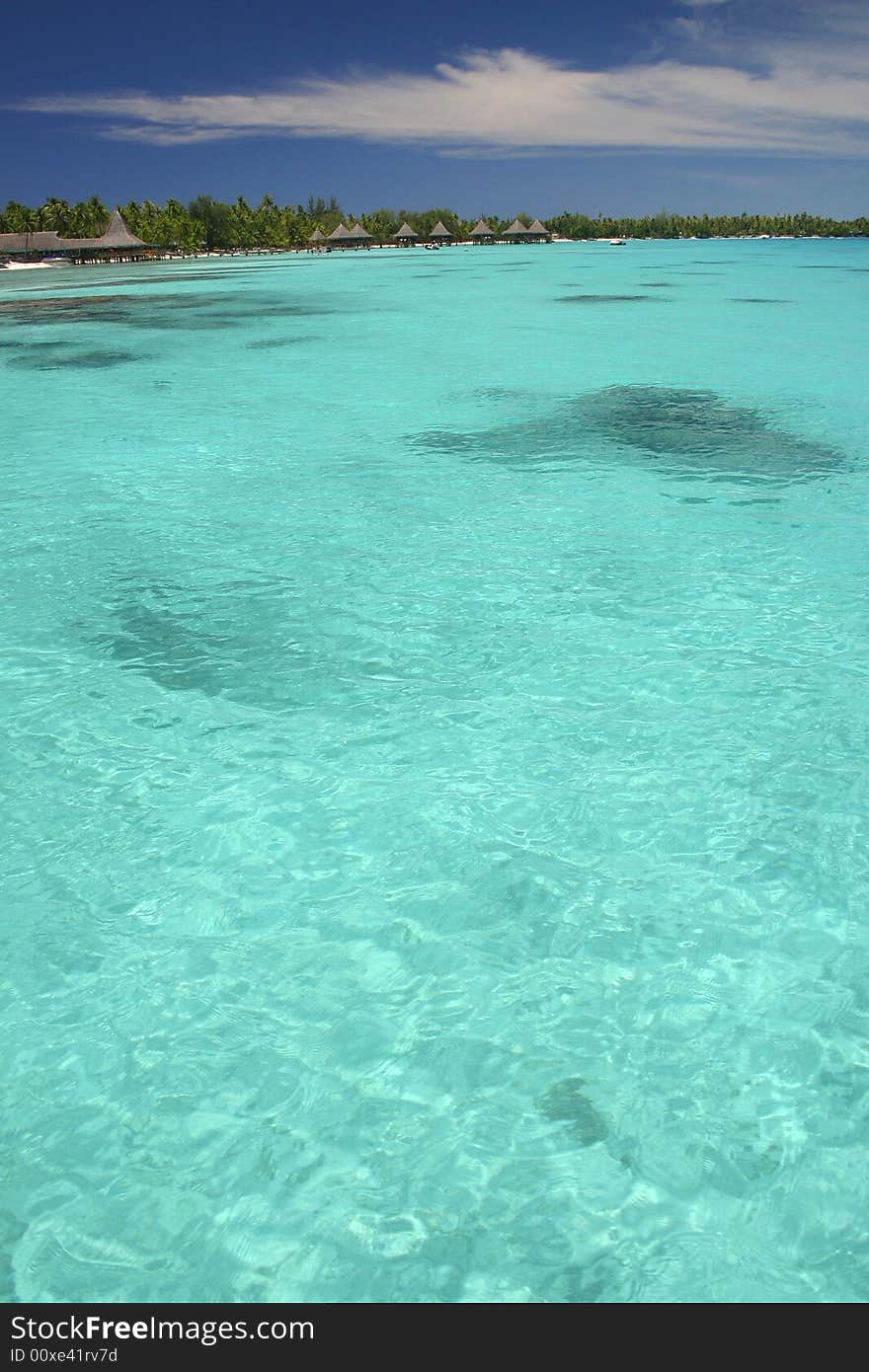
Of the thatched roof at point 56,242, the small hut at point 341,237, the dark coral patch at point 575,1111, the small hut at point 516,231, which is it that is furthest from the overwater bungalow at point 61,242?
the dark coral patch at point 575,1111

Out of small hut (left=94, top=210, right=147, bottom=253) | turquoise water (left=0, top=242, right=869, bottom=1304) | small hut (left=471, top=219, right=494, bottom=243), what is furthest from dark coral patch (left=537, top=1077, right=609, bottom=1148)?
small hut (left=471, top=219, right=494, bottom=243)

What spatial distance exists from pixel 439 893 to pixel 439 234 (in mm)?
145387

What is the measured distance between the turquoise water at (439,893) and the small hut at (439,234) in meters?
139

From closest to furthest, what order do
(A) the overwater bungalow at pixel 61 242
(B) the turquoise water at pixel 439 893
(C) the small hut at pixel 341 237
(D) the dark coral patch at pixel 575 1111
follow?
(B) the turquoise water at pixel 439 893 < (D) the dark coral patch at pixel 575 1111 < (A) the overwater bungalow at pixel 61 242 < (C) the small hut at pixel 341 237

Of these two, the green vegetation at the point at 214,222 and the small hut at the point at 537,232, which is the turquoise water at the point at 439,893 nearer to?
the green vegetation at the point at 214,222

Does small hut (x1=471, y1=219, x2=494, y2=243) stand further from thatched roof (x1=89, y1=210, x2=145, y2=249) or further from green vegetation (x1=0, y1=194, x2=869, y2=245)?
thatched roof (x1=89, y1=210, x2=145, y2=249)

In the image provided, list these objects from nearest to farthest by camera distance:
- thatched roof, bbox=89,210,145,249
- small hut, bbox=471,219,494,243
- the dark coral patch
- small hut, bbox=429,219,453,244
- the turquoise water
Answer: the turquoise water < the dark coral patch < thatched roof, bbox=89,210,145,249 < small hut, bbox=429,219,453,244 < small hut, bbox=471,219,494,243

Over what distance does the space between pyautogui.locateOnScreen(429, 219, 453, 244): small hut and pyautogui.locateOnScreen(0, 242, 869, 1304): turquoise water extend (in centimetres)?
13913

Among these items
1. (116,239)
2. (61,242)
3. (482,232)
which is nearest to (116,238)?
(116,239)

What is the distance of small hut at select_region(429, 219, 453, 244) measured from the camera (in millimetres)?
134750

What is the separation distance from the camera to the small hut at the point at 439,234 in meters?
135
